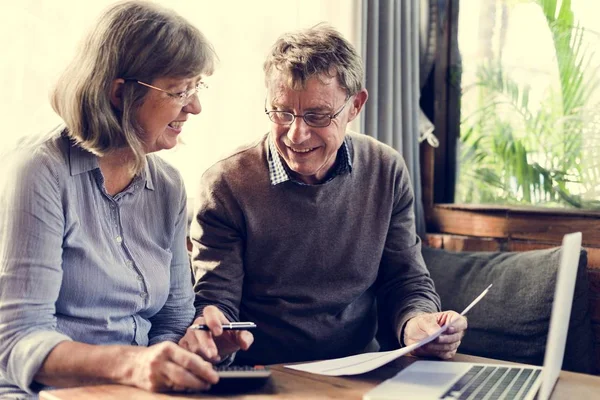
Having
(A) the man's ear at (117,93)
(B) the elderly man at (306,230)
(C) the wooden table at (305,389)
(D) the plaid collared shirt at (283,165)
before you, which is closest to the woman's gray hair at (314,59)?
A: (B) the elderly man at (306,230)

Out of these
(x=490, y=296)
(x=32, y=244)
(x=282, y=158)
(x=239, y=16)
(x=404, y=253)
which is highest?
(x=239, y=16)

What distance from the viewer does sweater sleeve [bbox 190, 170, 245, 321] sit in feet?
5.82

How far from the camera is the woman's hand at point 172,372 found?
3.73 ft

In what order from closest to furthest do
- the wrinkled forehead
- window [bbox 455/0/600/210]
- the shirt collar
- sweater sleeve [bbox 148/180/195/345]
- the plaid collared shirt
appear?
the shirt collar → sweater sleeve [bbox 148/180/195/345] → the wrinkled forehead → the plaid collared shirt → window [bbox 455/0/600/210]

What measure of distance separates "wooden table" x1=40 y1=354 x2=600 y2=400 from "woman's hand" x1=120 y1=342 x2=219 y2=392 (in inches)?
0.5

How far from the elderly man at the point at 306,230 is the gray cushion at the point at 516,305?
0.39 metres

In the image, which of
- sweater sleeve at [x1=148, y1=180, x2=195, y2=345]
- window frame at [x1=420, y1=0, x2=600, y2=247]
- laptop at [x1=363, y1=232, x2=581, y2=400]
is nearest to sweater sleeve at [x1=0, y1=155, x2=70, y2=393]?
sweater sleeve at [x1=148, y1=180, x2=195, y2=345]

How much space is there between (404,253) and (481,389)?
2.38 ft

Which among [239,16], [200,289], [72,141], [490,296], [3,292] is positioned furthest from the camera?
[239,16]

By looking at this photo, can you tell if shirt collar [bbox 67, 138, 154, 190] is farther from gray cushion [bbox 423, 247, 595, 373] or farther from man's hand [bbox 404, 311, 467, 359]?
gray cushion [bbox 423, 247, 595, 373]

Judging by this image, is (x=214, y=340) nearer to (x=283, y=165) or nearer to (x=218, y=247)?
(x=218, y=247)

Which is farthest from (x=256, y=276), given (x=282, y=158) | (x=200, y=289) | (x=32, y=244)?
(x=32, y=244)

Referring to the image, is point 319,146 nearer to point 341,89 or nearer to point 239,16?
point 341,89

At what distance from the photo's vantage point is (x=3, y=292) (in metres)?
1.28
